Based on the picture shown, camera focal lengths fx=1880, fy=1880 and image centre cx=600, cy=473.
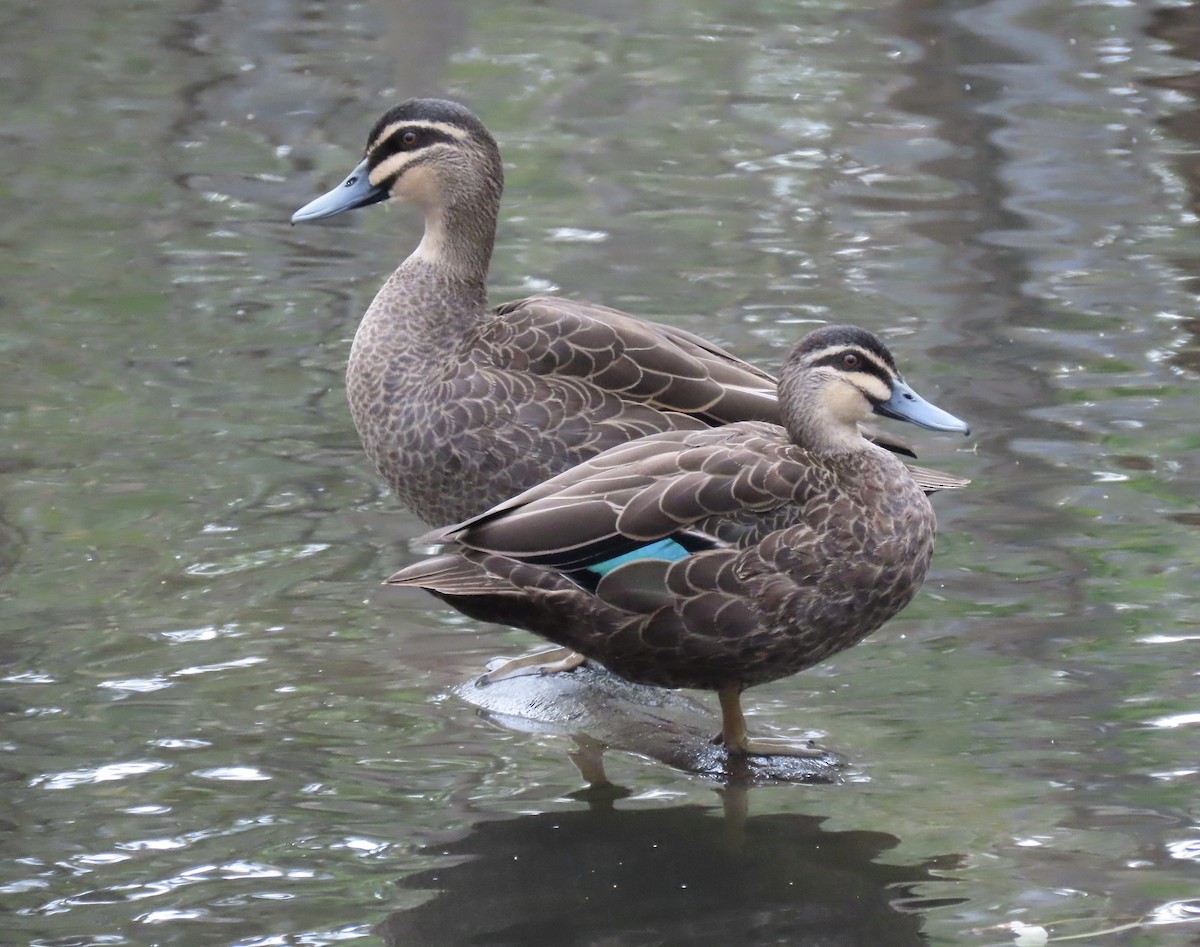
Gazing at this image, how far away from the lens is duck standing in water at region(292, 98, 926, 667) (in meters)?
6.01

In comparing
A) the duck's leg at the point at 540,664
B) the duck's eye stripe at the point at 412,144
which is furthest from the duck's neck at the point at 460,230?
the duck's leg at the point at 540,664

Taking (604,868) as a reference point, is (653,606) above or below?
above

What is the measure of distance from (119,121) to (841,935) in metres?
9.75

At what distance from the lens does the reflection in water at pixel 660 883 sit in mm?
4668

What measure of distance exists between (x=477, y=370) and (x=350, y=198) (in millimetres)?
1066

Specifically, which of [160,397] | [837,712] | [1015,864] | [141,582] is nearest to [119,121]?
[160,397]

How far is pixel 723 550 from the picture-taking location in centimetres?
522

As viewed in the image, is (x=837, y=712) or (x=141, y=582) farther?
(x=141, y=582)

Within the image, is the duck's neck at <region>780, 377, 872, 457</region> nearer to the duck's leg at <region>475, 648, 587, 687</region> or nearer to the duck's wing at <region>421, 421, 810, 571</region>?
the duck's wing at <region>421, 421, 810, 571</region>

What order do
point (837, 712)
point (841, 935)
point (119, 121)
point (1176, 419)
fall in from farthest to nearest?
point (119, 121)
point (1176, 419)
point (837, 712)
point (841, 935)

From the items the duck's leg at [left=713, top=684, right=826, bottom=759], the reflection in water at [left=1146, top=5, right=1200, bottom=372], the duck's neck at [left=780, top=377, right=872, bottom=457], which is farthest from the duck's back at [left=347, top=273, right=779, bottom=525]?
the reflection in water at [left=1146, top=5, right=1200, bottom=372]

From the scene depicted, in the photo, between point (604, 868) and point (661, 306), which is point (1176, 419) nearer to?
point (661, 306)

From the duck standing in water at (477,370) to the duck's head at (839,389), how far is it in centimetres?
52

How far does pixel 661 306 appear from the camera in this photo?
9477 millimetres
